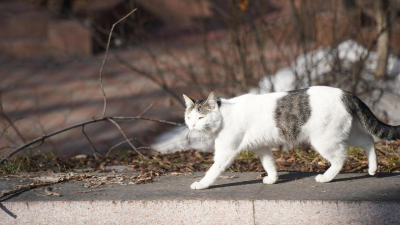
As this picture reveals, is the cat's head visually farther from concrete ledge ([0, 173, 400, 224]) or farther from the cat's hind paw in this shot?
the cat's hind paw

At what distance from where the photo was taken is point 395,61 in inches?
389

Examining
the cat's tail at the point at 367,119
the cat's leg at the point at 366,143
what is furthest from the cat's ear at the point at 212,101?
the cat's leg at the point at 366,143

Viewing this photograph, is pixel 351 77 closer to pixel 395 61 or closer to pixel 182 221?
pixel 395 61

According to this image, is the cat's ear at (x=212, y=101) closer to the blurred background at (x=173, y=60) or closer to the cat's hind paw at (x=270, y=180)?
the cat's hind paw at (x=270, y=180)

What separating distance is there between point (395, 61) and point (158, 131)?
4.51 m

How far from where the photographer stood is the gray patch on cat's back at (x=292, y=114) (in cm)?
415

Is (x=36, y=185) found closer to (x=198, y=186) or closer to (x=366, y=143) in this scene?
(x=198, y=186)

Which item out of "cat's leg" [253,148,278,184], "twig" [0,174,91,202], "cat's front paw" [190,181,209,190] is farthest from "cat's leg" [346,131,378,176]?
"twig" [0,174,91,202]

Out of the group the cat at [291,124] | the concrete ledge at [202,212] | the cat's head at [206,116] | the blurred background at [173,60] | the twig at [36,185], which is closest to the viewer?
the concrete ledge at [202,212]

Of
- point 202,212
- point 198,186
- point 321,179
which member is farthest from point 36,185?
point 321,179

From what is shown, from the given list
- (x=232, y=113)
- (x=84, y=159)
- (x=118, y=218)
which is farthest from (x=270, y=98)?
(x=84, y=159)

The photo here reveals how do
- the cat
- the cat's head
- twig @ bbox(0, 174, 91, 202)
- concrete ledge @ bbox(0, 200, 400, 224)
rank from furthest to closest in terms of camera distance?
twig @ bbox(0, 174, 91, 202)
the cat's head
the cat
concrete ledge @ bbox(0, 200, 400, 224)

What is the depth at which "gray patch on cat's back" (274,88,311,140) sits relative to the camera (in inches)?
163

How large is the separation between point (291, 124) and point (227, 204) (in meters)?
0.80
